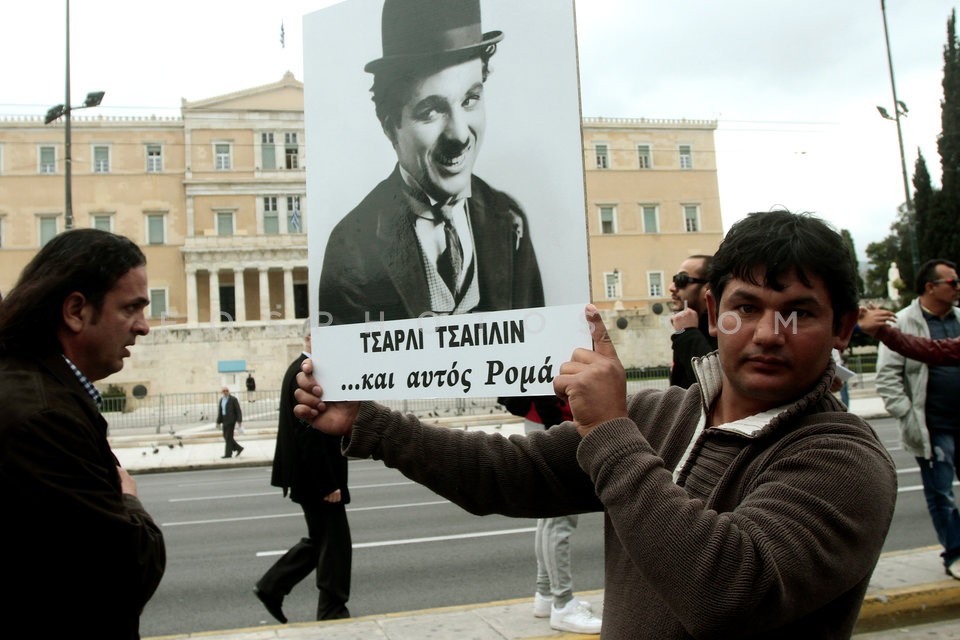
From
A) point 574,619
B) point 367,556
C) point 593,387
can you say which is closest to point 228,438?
point 367,556

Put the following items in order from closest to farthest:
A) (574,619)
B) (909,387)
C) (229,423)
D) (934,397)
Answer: (574,619), (934,397), (909,387), (229,423)

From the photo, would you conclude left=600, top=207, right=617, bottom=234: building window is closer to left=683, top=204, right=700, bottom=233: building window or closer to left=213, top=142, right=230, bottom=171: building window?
left=683, top=204, right=700, bottom=233: building window

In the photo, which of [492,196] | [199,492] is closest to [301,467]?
[492,196]

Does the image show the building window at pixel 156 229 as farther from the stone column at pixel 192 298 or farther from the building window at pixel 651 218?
the building window at pixel 651 218

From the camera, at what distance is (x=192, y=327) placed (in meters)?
46.6

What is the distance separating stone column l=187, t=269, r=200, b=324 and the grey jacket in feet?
184

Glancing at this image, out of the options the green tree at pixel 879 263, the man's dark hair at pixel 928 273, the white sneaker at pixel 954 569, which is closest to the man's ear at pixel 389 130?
the man's dark hair at pixel 928 273

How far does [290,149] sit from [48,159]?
54.0ft

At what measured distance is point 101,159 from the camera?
5912 cm

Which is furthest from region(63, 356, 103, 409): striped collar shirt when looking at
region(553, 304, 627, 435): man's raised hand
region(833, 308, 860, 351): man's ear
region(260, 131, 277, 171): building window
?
region(260, 131, 277, 171): building window

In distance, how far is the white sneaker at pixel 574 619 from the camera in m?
4.66

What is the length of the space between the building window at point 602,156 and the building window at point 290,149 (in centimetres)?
2239

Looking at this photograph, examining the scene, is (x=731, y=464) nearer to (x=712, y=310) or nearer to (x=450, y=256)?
(x=712, y=310)

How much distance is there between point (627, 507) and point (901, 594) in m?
4.35
